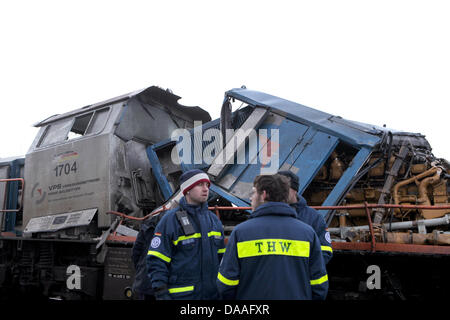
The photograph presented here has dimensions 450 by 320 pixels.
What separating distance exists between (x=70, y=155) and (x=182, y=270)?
416 centimetres

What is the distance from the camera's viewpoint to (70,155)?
19.5 feet

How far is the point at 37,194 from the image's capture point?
20.3 ft

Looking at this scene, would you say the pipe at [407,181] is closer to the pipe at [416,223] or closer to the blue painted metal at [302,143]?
the pipe at [416,223]

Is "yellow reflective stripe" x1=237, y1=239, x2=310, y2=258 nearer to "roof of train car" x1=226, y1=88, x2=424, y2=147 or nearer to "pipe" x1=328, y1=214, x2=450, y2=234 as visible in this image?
"pipe" x1=328, y1=214, x2=450, y2=234

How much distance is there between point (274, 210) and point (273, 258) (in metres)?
0.26

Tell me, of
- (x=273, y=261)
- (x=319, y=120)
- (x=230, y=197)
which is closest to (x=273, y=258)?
(x=273, y=261)

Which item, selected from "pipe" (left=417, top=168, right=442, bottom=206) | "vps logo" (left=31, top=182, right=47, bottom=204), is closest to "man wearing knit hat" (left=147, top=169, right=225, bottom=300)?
"pipe" (left=417, top=168, right=442, bottom=206)

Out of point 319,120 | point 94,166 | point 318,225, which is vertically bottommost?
point 318,225

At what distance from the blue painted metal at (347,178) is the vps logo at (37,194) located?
14.6 feet

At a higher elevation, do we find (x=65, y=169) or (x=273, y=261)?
(x=65, y=169)

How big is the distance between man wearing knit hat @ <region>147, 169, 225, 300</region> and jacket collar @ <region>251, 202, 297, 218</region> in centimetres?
58

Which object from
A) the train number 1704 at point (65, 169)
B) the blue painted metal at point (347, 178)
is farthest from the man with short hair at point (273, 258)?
the train number 1704 at point (65, 169)

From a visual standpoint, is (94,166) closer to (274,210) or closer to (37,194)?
(37,194)
